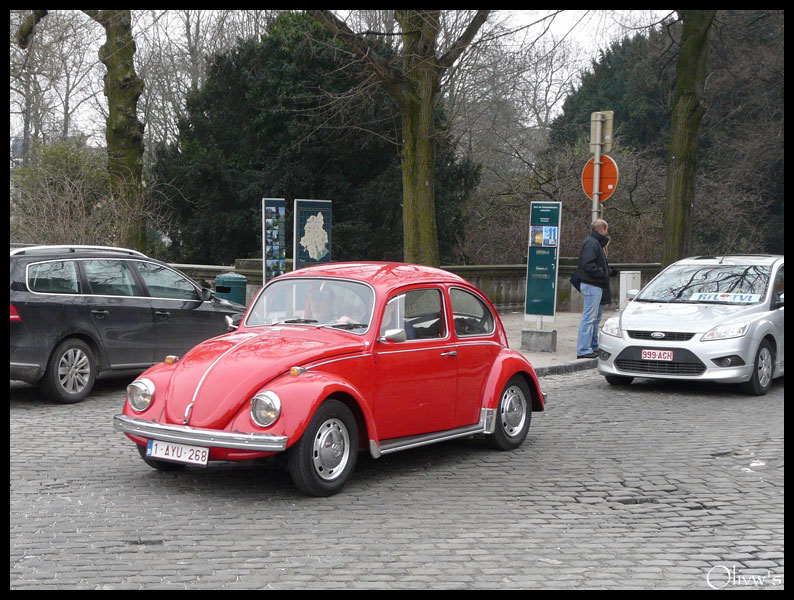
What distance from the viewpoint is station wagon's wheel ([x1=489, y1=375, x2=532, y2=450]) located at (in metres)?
8.49

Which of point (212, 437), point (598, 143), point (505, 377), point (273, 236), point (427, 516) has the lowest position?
point (427, 516)

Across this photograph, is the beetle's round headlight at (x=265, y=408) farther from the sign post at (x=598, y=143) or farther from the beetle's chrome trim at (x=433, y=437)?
the sign post at (x=598, y=143)

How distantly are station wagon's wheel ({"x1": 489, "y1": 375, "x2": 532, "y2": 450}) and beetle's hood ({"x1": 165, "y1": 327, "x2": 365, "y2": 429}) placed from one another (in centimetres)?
186

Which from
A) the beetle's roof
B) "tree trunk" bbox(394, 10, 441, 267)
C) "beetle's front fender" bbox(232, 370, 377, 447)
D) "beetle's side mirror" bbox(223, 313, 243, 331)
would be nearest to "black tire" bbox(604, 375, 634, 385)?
the beetle's roof

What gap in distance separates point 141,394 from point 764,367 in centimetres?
835

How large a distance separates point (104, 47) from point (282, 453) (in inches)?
643

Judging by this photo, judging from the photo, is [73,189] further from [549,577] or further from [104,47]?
[549,577]

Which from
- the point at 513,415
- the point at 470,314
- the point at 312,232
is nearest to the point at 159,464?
the point at 470,314

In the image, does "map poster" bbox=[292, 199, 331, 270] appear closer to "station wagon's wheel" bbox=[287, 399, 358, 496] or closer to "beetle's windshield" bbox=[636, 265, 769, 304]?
"beetle's windshield" bbox=[636, 265, 769, 304]

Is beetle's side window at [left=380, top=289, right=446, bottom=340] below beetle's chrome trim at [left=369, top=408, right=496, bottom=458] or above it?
above

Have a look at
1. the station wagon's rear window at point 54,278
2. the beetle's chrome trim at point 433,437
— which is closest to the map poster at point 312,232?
the station wagon's rear window at point 54,278

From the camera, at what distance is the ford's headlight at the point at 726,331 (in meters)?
11.8

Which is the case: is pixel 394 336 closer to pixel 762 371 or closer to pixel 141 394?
pixel 141 394

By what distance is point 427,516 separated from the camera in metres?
6.36
